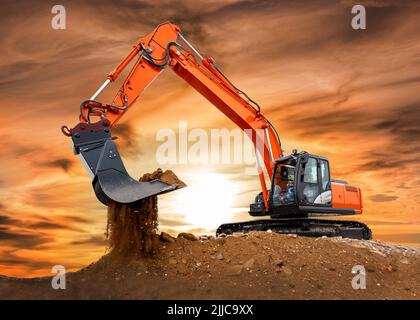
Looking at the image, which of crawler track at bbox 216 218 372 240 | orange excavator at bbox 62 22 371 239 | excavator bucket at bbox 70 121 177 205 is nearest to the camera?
excavator bucket at bbox 70 121 177 205

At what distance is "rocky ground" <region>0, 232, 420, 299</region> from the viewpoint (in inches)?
319

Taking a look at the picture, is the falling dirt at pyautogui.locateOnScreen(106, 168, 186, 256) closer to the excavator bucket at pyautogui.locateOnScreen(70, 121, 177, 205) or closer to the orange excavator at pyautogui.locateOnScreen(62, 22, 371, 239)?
the excavator bucket at pyautogui.locateOnScreen(70, 121, 177, 205)

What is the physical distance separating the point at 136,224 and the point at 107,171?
1163mm

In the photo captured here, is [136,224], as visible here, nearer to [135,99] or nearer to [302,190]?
[135,99]

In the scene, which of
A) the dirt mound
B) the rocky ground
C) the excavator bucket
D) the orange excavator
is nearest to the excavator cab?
the orange excavator

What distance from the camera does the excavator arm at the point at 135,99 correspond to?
838cm

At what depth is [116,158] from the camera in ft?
28.0

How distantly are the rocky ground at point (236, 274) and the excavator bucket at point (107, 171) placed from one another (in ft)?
4.72

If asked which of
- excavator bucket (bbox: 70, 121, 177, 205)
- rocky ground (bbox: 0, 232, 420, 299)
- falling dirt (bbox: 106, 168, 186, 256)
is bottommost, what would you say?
rocky ground (bbox: 0, 232, 420, 299)

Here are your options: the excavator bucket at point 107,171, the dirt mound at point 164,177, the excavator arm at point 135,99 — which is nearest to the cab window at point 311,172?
the excavator arm at point 135,99

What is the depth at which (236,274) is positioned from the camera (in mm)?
8414

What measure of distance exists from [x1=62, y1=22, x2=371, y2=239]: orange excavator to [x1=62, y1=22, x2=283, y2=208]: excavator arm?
20 millimetres

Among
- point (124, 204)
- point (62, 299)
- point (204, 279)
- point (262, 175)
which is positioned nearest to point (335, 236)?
point (262, 175)

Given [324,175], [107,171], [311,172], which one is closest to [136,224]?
[107,171]
